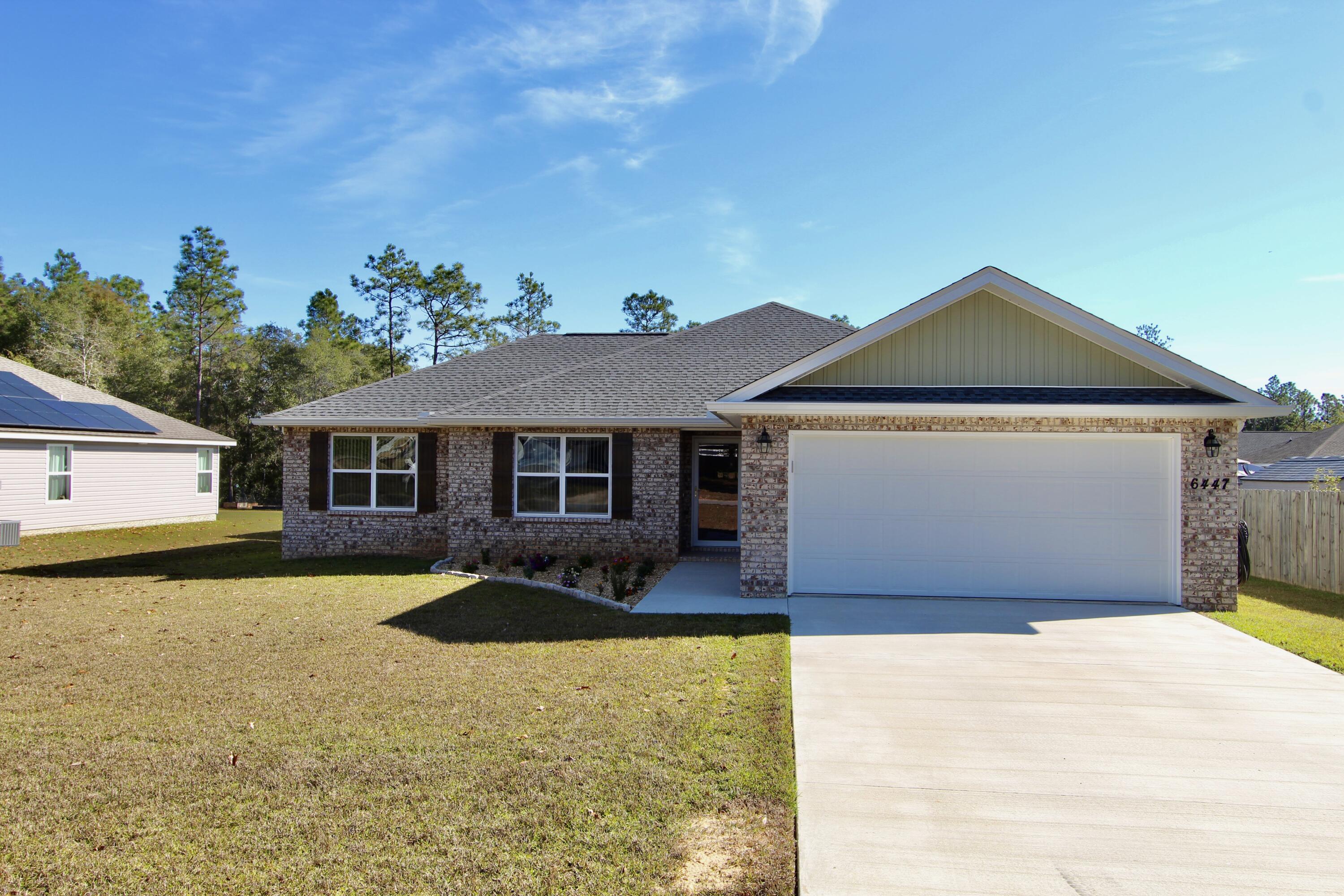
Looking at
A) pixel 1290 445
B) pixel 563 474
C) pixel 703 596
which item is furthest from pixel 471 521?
pixel 1290 445

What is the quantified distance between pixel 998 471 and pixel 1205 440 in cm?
251

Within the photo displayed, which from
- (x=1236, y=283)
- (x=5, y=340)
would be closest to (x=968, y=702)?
(x=1236, y=283)

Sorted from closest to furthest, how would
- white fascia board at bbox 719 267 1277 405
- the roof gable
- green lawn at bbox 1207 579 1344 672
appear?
green lawn at bbox 1207 579 1344 672
white fascia board at bbox 719 267 1277 405
the roof gable

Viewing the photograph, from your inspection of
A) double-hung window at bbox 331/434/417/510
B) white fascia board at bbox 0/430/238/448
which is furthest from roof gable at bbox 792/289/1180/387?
white fascia board at bbox 0/430/238/448

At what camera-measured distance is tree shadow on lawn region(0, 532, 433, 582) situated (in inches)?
496

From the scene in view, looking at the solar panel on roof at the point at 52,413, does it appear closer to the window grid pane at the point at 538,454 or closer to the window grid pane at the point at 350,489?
the window grid pane at the point at 350,489

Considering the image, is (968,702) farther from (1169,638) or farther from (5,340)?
(5,340)

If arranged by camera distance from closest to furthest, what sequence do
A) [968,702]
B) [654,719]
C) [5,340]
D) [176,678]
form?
[654,719] → [968,702] → [176,678] → [5,340]

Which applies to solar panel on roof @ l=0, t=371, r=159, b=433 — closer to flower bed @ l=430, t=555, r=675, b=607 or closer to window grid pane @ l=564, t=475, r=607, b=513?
flower bed @ l=430, t=555, r=675, b=607

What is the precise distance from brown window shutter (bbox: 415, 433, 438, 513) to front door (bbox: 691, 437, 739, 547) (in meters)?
5.19

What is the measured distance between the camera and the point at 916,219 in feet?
51.9

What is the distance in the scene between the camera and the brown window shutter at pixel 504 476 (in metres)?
13.6

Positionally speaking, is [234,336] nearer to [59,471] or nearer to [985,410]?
[59,471]

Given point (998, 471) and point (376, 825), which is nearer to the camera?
point (376, 825)
